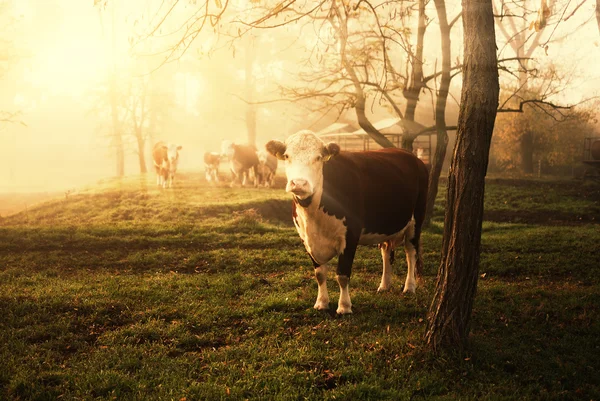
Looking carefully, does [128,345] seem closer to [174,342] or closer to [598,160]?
[174,342]

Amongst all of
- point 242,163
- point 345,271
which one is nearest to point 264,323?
point 345,271

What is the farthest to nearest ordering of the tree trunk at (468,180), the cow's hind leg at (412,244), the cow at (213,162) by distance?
the cow at (213,162)
the cow's hind leg at (412,244)
the tree trunk at (468,180)

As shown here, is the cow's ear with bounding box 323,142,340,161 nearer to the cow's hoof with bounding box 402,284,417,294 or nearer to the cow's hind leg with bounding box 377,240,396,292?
the cow's hind leg with bounding box 377,240,396,292

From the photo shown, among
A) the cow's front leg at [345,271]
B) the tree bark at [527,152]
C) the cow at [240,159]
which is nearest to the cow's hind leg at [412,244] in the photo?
the cow's front leg at [345,271]

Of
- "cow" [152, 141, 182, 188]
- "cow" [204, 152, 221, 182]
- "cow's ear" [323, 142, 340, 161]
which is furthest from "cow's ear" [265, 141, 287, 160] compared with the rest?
"cow" [204, 152, 221, 182]

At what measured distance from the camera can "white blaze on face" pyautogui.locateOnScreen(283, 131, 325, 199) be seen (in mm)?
5871

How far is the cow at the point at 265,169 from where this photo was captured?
2647 cm

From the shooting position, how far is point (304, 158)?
607 cm

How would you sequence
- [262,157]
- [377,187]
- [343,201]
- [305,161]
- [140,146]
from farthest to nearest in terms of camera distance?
1. [140,146]
2. [262,157]
3. [377,187]
4. [343,201]
5. [305,161]

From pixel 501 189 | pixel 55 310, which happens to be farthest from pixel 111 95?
pixel 55 310

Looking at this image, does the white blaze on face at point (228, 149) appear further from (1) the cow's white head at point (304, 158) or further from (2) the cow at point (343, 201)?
(1) the cow's white head at point (304, 158)

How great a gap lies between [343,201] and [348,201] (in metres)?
0.09

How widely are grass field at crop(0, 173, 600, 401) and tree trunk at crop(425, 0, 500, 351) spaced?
46 centimetres

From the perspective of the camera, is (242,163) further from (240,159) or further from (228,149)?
(228,149)
